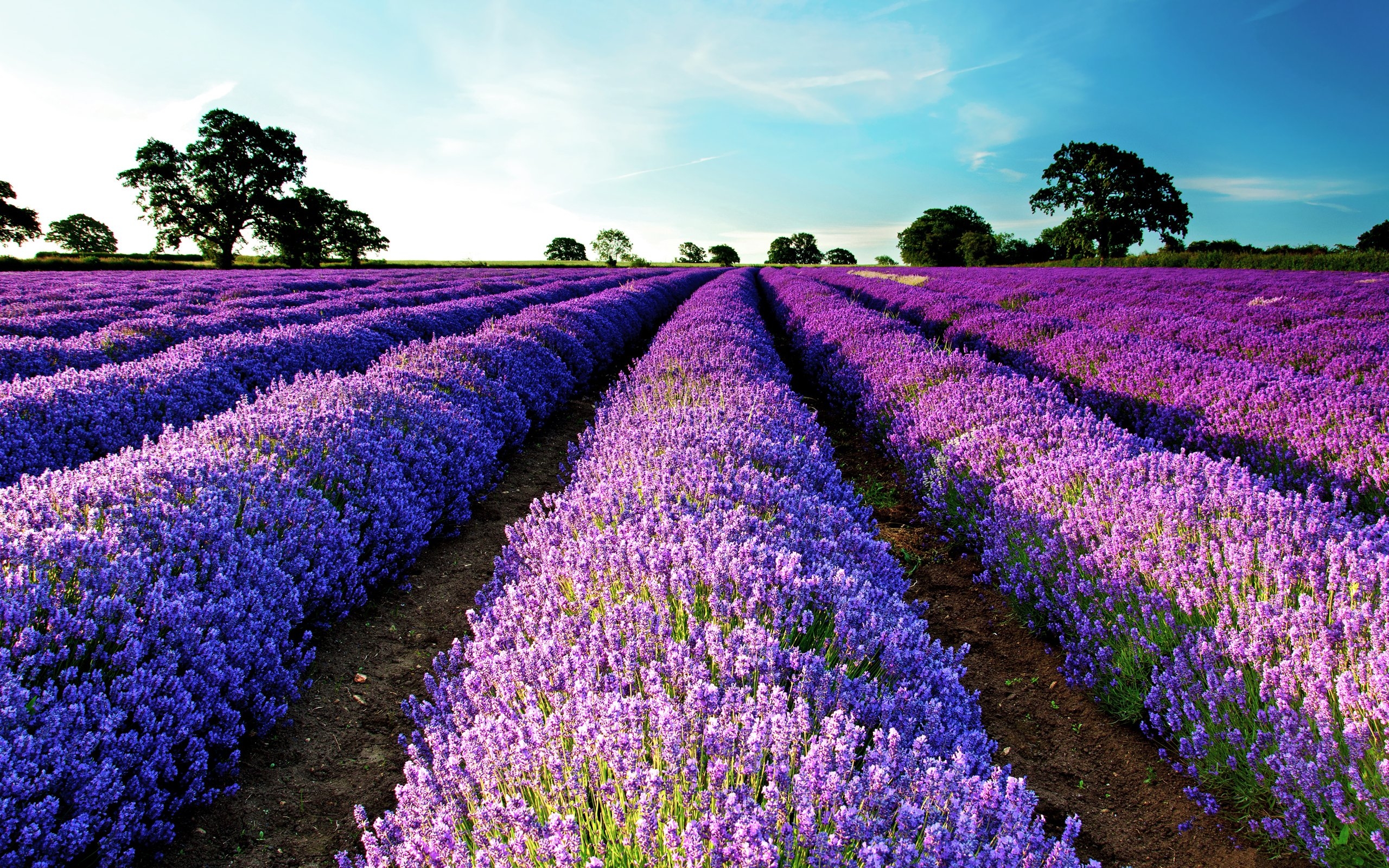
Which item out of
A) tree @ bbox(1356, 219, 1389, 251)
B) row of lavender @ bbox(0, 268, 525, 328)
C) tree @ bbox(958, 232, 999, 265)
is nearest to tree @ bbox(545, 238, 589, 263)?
tree @ bbox(958, 232, 999, 265)

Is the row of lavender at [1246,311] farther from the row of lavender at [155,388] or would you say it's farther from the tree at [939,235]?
the tree at [939,235]

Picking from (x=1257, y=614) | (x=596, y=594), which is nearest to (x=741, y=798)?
(x=596, y=594)

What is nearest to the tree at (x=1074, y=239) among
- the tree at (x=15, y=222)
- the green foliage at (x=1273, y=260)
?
the green foliage at (x=1273, y=260)

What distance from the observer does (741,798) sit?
1.25m

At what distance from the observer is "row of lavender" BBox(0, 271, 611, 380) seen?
21.5 feet

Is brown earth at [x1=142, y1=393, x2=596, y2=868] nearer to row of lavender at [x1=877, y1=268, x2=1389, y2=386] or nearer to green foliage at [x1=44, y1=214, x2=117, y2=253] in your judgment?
row of lavender at [x1=877, y1=268, x2=1389, y2=386]

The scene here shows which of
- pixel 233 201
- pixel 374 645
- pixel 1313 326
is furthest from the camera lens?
pixel 233 201

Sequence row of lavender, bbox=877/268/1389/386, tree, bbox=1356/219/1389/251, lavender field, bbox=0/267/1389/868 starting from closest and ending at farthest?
lavender field, bbox=0/267/1389/868 → row of lavender, bbox=877/268/1389/386 → tree, bbox=1356/219/1389/251

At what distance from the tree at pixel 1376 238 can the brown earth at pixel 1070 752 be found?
218ft

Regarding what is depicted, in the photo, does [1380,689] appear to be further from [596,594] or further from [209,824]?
[209,824]

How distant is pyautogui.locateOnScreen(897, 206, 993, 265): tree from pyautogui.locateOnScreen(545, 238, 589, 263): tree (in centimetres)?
4352

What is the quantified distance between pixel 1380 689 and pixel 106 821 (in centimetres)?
349

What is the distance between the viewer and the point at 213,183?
41.2m

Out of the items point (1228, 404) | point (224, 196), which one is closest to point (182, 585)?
point (1228, 404)
